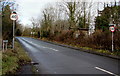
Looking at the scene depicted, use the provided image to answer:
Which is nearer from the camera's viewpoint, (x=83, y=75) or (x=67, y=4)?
(x=83, y=75)

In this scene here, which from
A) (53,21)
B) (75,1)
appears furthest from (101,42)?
(53,21)

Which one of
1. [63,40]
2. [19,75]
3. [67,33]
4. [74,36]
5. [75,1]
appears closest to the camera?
[19,75]

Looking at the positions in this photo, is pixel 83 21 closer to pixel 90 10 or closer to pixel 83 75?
pixel 90 10

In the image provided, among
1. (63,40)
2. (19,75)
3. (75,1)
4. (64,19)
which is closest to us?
(19,75)

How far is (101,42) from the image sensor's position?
1872 centimetres

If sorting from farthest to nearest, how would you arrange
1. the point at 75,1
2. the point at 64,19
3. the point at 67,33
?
the point at 64,19 < the point at 75,1 < the point at 67,33

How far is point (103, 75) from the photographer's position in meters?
7.18

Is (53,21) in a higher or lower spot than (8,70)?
higher

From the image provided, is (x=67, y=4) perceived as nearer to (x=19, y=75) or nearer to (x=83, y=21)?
(x=83, y=21)

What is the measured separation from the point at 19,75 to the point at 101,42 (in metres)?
13.4

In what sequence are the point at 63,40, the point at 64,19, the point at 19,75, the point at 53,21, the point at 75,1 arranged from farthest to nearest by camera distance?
the point at 53,21 → the point at 64,19 → the point at 75,1 → the point at 63,40 → the point at 19,75

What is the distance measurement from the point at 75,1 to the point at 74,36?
42.1 feet

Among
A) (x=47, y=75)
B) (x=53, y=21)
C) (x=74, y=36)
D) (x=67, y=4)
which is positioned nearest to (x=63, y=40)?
(x=74, y=36)

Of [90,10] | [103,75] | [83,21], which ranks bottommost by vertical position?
[103,75]
